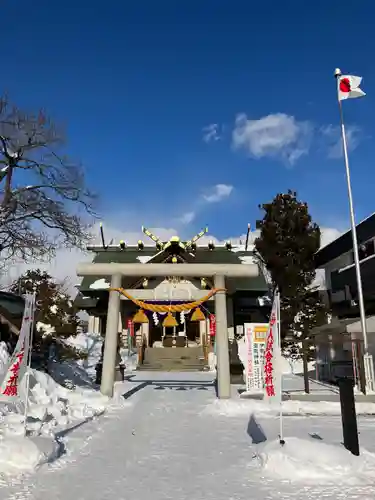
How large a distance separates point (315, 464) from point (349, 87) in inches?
534

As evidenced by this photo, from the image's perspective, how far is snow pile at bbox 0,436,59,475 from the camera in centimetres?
507

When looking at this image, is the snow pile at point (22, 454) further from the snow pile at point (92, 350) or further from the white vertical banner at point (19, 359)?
the snow pile at point (92, 350)

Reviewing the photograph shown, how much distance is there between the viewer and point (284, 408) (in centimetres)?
1026

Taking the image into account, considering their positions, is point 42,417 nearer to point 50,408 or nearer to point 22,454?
point 50,408

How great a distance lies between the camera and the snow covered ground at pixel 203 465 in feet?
14.7

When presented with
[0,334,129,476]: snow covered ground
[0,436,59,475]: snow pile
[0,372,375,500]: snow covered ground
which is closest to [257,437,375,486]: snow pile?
[0,372,375,500]: snow covered ground

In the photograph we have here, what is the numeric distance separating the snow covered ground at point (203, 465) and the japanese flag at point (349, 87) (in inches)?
443

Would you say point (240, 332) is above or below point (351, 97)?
below

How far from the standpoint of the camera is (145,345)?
1121 inches

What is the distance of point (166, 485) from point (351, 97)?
14.3 m

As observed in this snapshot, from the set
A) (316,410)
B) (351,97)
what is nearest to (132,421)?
(316,410)

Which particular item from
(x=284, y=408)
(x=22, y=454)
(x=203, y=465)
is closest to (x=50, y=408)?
(x=22, y=454)

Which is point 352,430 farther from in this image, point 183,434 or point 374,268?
point 374,268

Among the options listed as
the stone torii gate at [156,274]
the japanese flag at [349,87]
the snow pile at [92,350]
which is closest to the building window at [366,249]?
the japanese flag at [349,87]
